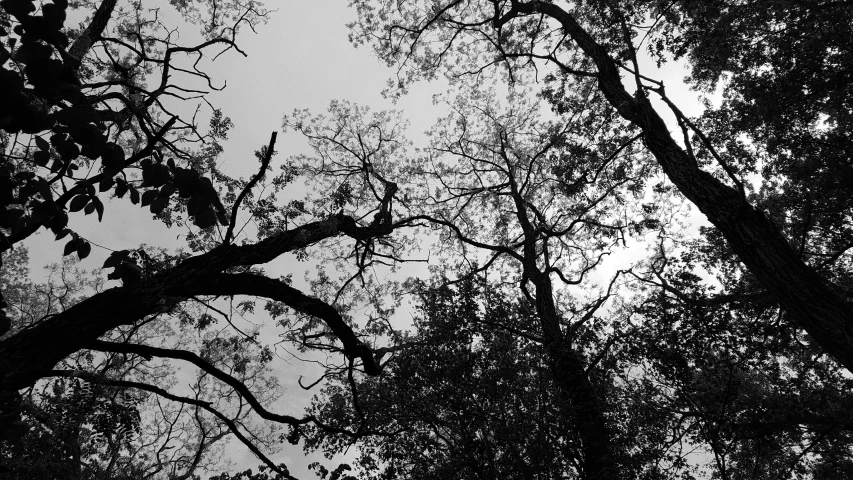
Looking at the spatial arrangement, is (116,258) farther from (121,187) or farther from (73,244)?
(121,187)

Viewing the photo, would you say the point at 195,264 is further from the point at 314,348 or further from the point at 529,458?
the point at 529,458

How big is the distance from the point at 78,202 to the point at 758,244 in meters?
6.19

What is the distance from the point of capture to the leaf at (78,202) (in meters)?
1.45

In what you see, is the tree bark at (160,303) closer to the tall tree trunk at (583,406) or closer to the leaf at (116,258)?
the leaf at (116,258)

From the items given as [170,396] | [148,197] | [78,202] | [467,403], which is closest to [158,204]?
[148,197]

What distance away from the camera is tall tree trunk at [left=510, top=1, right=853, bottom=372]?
14.7ft

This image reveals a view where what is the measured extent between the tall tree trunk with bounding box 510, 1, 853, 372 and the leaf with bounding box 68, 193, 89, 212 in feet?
19.4

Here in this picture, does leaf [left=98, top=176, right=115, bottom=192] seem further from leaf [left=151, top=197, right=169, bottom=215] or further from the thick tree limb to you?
the thick tree limb

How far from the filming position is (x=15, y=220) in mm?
1464

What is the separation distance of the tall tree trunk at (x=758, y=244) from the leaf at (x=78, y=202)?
5.90 m

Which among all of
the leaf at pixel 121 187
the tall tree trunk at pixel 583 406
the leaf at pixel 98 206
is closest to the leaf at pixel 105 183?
the leaf at pixel 98 206

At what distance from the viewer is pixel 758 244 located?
5.21 meters

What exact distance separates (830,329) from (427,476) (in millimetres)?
5077

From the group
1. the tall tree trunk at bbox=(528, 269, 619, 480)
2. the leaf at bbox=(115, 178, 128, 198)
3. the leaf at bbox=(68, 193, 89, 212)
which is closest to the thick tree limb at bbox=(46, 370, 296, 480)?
the leaf at bbox=(115, 178, 128, 198)
